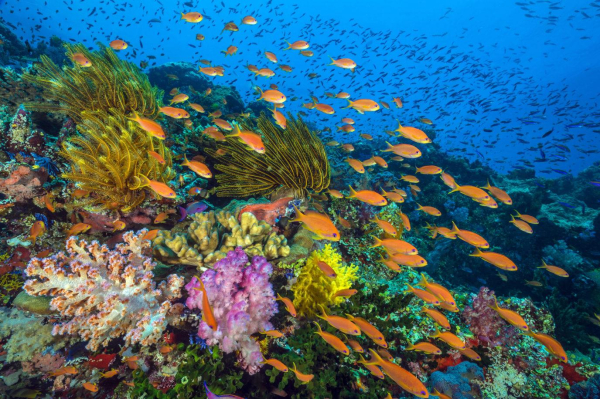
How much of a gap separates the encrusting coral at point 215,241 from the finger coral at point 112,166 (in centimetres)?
92

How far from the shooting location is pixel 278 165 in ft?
16.8

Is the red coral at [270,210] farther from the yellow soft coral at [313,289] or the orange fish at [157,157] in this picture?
the orange fish at [157,157]

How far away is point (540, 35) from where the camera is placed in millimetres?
92438

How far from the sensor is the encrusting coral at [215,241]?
11.5ft

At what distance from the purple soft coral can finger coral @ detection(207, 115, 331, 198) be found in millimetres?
2149

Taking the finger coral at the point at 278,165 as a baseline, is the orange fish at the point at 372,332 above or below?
below

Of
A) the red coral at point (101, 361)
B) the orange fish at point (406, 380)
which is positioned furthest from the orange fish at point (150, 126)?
the orange fish at point (406, 380)

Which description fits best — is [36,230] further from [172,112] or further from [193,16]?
[193,16]

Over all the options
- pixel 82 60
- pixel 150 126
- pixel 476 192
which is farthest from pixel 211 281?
pixel 476 192

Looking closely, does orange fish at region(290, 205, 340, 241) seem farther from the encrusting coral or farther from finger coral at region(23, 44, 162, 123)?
finger coral at region(23, 44, 162, 123)

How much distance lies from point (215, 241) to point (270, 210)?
125 cm

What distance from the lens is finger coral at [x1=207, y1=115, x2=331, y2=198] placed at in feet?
16.5

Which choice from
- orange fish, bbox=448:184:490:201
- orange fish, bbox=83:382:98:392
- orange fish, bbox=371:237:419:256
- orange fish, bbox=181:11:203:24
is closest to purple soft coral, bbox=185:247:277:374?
orange fish, bbox=83:382:98:392

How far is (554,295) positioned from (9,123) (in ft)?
48.0
